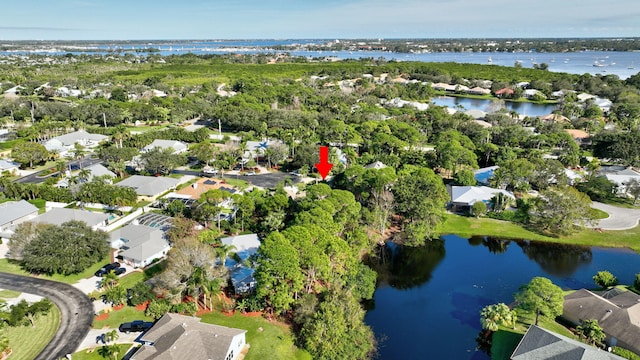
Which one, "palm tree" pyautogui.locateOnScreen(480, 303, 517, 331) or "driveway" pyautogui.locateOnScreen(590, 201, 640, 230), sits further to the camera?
"driveway" pyautogui.locateOnScreen(590, 201, 640, 230)

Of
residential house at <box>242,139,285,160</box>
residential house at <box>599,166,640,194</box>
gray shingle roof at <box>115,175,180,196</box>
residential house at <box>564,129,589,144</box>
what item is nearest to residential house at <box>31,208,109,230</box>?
gray shingle roof at <box>115,175,180,196</box>

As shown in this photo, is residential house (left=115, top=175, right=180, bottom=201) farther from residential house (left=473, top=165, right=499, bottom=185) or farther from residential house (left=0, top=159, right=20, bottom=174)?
residential house (left=473, top=165, right=499, bottom=185)

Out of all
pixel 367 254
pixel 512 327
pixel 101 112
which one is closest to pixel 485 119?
pixel 367 254

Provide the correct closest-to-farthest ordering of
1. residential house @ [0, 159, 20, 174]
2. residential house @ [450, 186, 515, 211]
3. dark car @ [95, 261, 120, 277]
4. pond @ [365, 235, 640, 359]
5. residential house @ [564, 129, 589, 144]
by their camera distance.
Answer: pond @ [365, 235, 640, 359] < dark car @ [95, 261, 120, 277] < residential house @ [450, 186, 515, 211] < residential house @ [0, 159, 20, 174] < residential house @ [564, 129, 589, 144]

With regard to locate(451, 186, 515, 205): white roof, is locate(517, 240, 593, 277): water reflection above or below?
below

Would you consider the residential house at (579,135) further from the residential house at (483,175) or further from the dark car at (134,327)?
the dark car at (134,327)

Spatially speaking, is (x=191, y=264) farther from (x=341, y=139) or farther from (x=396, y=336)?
(x=341, y=139)

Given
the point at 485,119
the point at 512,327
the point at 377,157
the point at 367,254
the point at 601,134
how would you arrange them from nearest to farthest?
1. the point at 512,327
2. the point at 367,254
3. the point at 377,157
4. the point at 601,134
5. the point at 485,119

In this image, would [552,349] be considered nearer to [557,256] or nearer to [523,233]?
[557,256]
